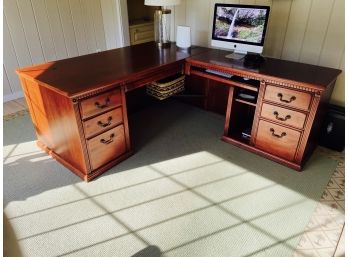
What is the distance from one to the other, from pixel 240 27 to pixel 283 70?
523mm

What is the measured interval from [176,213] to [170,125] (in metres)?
1.18

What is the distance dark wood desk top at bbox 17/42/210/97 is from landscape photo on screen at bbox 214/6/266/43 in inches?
13.3

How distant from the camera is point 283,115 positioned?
1979mm

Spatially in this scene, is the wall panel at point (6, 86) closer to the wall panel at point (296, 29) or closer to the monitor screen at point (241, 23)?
the monitor screen at point (241, 23)

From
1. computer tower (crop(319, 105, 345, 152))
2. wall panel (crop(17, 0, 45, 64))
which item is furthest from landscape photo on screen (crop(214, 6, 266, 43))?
wall panel (crop(17, 0, 45, 64))

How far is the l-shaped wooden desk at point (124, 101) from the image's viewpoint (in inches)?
69.2

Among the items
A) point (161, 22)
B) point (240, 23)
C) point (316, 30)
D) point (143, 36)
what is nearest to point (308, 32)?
point (316, 30)

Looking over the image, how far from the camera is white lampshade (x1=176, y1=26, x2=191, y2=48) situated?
253 centimetres

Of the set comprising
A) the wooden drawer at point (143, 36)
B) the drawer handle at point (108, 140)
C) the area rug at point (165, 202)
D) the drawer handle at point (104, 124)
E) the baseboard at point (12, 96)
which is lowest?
the area rug at point (165, 202)

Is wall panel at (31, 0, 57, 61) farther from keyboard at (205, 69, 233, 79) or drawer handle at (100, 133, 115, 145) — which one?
keyboard at (205, 69, 233, 79)

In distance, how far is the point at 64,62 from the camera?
7.10ft

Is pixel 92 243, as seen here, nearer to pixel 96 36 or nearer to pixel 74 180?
pixel 74 180

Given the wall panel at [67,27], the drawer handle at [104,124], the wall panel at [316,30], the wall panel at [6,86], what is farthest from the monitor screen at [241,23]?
the wall panel at [6,86]

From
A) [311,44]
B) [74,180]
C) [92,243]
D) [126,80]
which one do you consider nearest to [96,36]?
[126,80]
